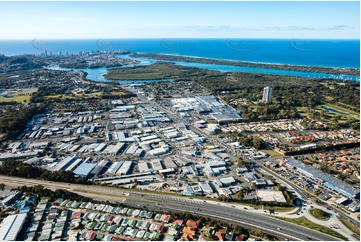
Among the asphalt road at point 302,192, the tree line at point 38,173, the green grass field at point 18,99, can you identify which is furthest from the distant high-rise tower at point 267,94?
the green grass field at point 18,99

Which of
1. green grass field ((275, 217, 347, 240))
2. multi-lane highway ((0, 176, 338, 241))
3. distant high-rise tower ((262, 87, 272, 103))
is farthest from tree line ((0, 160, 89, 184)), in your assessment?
distant high-rise tower ((262, 87, 272, 103))

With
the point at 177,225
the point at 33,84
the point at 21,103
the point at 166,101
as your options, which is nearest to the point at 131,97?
the point at 166,101

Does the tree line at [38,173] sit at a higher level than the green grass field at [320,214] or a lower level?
higher

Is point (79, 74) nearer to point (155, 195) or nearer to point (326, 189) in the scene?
point (155, 195)

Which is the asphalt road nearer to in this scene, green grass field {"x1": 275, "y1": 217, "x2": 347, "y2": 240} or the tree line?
green grass field {"x1": 275, "y1": 217, "x2": 347, "y2": 240}

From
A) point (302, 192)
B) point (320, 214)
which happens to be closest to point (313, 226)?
point (320, 214)

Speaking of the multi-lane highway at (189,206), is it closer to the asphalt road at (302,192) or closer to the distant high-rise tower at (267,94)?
the asphalt road at (302,192)

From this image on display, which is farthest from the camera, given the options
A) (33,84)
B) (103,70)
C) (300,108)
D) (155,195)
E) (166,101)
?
(103,70)

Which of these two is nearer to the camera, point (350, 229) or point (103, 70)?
point (350, 229)

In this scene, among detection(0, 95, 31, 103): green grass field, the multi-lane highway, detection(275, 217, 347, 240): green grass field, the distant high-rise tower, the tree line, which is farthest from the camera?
detection(0, 95, 31, 103): green grass field
